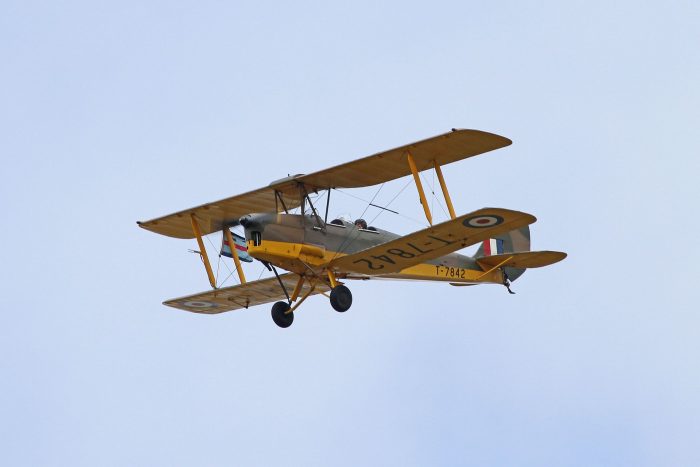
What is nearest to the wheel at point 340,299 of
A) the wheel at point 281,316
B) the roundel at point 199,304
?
the wheel at point 281,316

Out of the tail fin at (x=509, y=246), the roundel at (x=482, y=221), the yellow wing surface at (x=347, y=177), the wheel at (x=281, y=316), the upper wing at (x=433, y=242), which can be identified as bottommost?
the tail fin at (x=509, y=246)

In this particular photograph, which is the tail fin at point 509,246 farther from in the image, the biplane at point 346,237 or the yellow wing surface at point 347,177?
the yellow wing surface at point 347,177

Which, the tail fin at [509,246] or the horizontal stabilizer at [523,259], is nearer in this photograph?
the horizontal stabilizer at [523,259]

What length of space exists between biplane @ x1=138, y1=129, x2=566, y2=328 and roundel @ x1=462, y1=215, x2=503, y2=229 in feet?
0.07

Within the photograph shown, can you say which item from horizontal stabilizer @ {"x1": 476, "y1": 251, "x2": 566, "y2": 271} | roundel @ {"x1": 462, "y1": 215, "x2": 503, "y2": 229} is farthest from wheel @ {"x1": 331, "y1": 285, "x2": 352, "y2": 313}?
horizontal stabilizer @ {"x1": 476, "y1": 251, "x2": 566, "y2": 271}

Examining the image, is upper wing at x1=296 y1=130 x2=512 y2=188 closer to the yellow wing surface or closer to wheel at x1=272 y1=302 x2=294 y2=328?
the yellow wing surface

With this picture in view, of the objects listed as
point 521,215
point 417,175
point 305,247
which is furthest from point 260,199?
point 521,215

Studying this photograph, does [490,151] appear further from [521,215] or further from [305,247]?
[305,247]

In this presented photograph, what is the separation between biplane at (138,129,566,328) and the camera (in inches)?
883

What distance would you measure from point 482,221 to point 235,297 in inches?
267

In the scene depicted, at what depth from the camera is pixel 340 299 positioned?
23.3m

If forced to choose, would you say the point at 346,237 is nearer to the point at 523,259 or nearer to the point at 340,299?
the point at 340,299

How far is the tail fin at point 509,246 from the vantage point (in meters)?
26.6

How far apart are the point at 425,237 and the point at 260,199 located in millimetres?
3688
